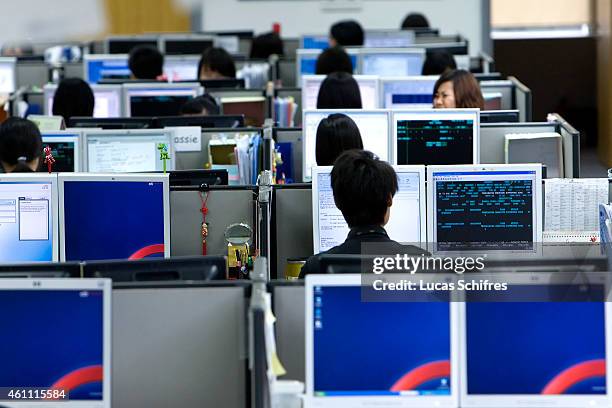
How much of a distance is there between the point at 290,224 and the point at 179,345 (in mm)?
1862

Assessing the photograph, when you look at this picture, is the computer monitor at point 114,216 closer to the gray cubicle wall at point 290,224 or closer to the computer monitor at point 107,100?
the gray cubicle wall at point 290,224

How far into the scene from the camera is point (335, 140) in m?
5.63

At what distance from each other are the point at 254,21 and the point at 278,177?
8180 mm

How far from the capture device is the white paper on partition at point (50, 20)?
13844 millimetres

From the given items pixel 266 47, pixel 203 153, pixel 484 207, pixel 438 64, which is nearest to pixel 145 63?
pixel 438 64

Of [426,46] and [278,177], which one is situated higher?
[426,46]

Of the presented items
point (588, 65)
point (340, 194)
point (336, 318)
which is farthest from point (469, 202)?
point (588, 65)

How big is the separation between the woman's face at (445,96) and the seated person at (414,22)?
620cm

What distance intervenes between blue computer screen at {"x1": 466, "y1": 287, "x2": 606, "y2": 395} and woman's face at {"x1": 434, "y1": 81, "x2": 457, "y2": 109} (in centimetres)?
375

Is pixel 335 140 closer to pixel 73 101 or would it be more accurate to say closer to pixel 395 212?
pixel 395 212

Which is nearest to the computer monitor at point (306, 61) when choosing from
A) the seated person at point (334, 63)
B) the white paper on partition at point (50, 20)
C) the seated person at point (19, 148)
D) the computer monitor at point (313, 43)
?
the seated person at point (334, 63)

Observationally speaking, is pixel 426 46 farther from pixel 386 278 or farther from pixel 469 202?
pixel 386 278

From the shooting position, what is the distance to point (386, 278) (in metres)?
3.43

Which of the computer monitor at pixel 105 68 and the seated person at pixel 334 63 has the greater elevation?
the computer monitor at pixel 105 68
